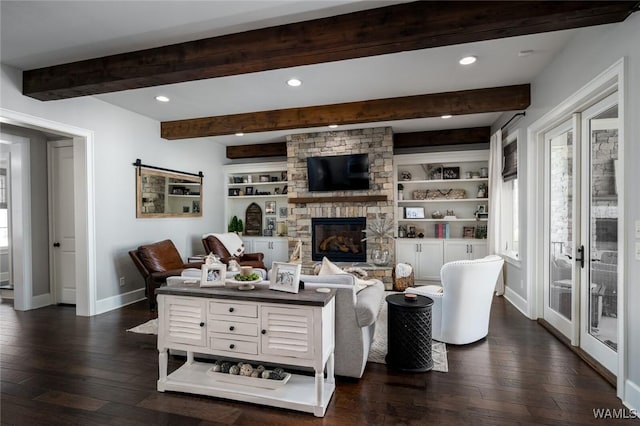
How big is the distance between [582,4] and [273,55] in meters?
2.17

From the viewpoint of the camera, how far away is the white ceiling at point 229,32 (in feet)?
8.25

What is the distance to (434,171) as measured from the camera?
22.0ft

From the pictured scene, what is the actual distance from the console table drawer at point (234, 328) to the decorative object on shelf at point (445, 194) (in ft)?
16.8

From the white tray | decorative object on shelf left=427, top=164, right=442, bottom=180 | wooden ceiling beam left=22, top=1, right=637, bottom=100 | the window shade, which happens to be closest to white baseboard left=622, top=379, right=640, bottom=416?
the white tray

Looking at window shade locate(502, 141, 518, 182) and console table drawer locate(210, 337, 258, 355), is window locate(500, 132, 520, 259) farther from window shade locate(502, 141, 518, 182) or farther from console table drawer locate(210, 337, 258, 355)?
console table drawer locate(210, 337, 258, 355)

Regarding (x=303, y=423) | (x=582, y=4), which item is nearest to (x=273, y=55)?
(x=582, y=4)

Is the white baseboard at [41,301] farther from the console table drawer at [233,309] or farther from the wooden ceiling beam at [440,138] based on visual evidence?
the wooden ceiling beam at [440,138]

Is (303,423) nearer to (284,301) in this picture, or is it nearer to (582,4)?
(284,301)

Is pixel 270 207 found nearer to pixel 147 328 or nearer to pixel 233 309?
pixel 147 328

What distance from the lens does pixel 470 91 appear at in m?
4.27

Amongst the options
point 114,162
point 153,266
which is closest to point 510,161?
point 153,266

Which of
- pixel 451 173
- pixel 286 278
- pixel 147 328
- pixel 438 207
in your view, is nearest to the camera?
pixel 286 278

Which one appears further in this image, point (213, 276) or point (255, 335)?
point (213, 276)

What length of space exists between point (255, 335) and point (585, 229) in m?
3.10
